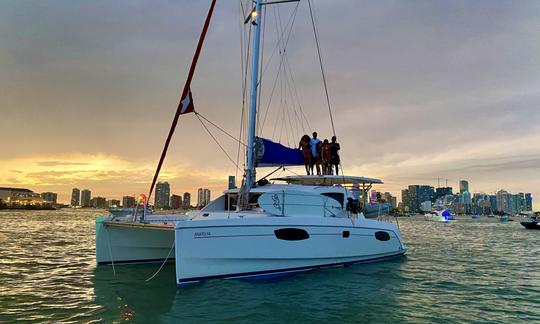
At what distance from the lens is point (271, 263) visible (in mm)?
9375

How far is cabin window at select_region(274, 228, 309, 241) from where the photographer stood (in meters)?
9.38

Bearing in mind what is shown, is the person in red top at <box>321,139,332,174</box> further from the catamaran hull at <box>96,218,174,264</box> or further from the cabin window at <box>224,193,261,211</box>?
the catamaran hull at <box>96,218,174,264</box>

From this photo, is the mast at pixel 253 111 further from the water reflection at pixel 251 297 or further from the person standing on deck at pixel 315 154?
the water reflection at pixel 251 297

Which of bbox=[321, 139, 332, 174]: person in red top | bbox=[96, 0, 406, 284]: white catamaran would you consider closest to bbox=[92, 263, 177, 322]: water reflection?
bbox=[96, 0, 406, 284]: white catamaran

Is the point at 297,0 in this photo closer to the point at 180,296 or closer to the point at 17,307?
the point at 180,296

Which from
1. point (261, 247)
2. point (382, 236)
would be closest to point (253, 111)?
point (261, 247)

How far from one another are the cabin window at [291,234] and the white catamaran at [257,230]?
0.03 metres

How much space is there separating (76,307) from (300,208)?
19.4ft

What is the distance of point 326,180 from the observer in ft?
43.8

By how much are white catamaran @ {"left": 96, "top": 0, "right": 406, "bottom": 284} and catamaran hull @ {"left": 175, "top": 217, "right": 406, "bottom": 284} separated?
2 centimetres

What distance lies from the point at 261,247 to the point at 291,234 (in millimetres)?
985

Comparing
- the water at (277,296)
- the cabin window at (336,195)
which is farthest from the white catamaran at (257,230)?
the water at (277,296)

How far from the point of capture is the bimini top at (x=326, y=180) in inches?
504

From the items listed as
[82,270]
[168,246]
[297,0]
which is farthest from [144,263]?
[297,0]
